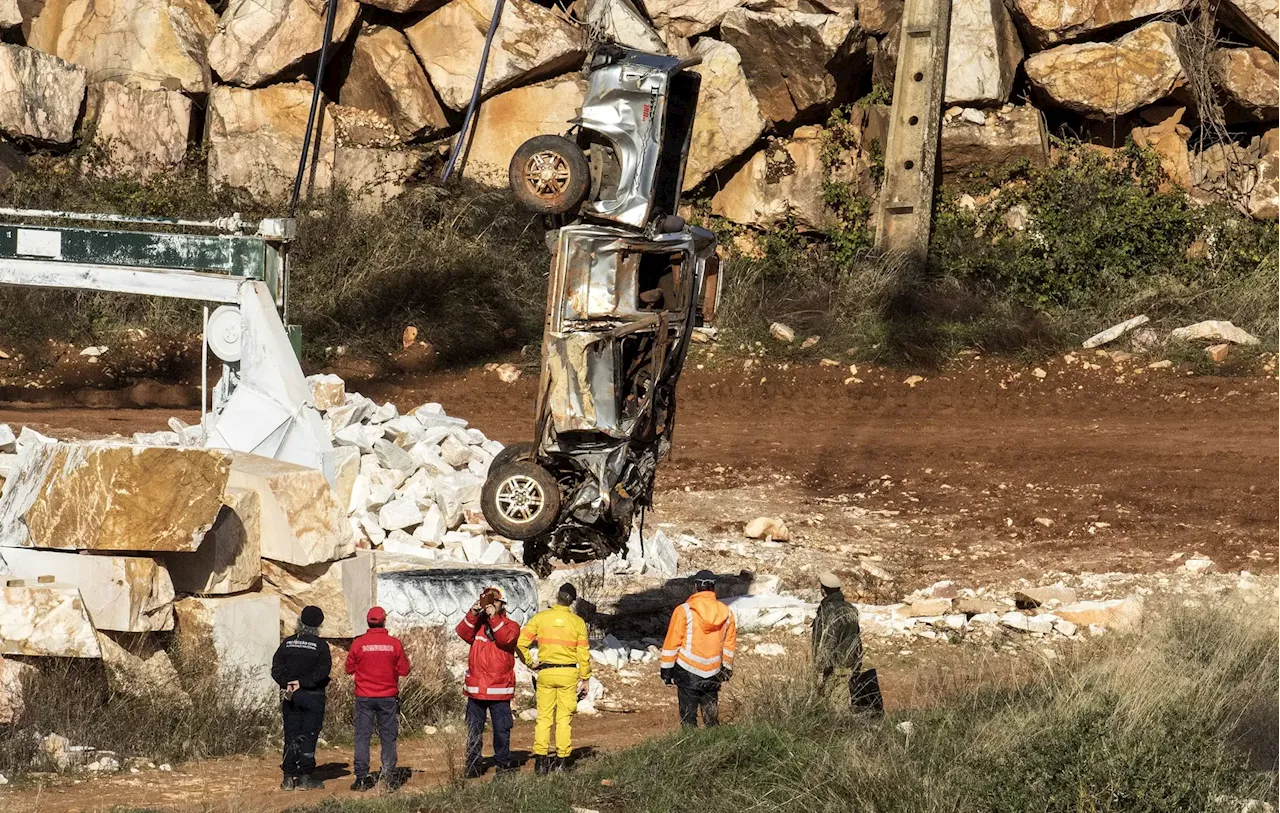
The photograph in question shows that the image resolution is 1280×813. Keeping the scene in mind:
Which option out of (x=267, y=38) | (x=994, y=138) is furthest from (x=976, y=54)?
(x=267, y=38)

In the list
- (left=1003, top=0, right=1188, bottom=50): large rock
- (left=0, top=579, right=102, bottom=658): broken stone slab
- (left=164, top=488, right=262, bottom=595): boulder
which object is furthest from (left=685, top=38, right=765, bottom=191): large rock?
(left=0, top=579, right=102, bottom=658): broken stone slab

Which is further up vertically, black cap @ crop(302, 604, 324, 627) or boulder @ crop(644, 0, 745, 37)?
boulder @ crop(644, 0, 745, 37)

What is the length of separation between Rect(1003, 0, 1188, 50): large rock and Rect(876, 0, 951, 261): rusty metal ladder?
1622 mm

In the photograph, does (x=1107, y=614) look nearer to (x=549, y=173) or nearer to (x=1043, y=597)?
(x=1043, y=597)

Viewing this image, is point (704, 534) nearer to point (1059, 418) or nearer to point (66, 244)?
point (1059, 418)

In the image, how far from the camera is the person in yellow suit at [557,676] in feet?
31.8

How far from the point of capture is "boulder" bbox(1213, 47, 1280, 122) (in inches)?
949

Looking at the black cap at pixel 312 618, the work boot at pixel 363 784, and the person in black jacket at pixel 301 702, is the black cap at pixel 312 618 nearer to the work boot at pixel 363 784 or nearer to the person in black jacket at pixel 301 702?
the person in black jacket at pixel 301 702

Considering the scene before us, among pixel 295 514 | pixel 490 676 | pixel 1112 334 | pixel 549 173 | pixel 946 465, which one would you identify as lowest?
pixel 490 676

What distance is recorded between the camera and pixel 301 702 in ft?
31.1

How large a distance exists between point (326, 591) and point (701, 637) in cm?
254

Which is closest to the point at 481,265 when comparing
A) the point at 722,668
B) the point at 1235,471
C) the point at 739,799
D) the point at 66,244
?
the point at 1235,471

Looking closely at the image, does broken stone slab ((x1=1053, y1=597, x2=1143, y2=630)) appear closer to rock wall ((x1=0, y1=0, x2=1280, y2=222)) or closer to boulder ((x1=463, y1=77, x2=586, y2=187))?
rock wall ((x1=0, y1=0, x2=1280, y2=222))

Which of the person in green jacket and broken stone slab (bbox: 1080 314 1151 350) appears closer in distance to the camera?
the person in green jacket
